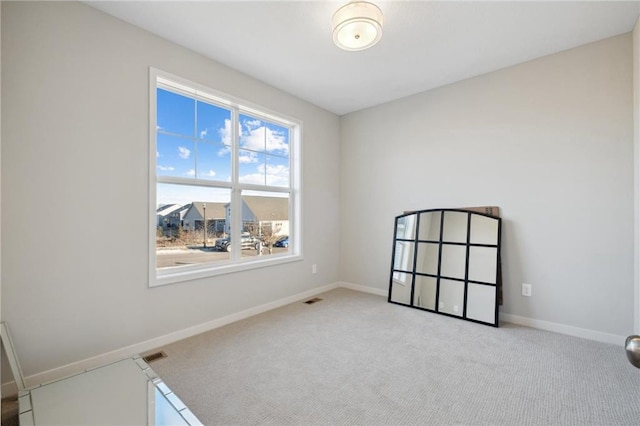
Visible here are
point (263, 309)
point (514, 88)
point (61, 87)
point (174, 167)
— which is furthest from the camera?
point (263, 309)

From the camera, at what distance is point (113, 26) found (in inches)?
90.0

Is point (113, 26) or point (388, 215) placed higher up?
point (113, 26)

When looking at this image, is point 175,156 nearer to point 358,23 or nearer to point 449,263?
point 358,23

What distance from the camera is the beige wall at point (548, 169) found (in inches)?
99.5

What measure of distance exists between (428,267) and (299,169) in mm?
2077

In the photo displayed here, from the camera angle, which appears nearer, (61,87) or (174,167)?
(61,87)

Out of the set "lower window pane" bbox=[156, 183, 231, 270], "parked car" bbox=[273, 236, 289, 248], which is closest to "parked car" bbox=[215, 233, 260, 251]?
"lower window pane" bbox=[156, 183, 231, 270]

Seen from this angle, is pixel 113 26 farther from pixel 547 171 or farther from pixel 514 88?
pixel 547 171

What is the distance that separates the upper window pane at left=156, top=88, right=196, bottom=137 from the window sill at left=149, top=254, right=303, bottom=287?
4.46 feet

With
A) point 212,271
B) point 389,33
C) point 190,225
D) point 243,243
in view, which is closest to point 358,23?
point 389,33

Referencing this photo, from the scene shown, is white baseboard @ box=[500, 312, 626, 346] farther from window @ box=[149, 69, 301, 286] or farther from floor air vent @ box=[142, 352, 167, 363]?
floor air vent @ box=[142, 352, 167, 363]

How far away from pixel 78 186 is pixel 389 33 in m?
2.78

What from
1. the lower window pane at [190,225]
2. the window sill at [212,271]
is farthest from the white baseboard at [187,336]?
the lower window pane at [190,225]

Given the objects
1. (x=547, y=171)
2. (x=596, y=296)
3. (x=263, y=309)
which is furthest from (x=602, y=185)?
(x=263, y=309)
